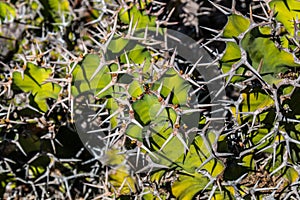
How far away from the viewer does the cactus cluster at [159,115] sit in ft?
5.50

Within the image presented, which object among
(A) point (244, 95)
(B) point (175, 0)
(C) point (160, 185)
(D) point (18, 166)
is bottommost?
(D) point (18, 166)

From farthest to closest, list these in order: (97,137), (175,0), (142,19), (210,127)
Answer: (175,0), (97,137), (142,19), (210,127)

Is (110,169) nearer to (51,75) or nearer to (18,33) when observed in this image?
(51,75)

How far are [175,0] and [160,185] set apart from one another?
3.23 feet

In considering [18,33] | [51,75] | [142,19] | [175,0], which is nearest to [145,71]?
[142,19]

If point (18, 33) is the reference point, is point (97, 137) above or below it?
below

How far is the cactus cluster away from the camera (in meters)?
1.68

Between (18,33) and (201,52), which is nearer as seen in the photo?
(201,52)

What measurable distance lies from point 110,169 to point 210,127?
617 mm

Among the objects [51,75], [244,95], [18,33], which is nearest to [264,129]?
[244,95]

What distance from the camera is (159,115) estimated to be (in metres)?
1.64

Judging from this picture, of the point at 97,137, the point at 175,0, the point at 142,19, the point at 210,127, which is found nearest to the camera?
the point at 210,127

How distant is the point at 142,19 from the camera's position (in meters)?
2.03

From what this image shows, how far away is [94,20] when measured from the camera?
246cm
